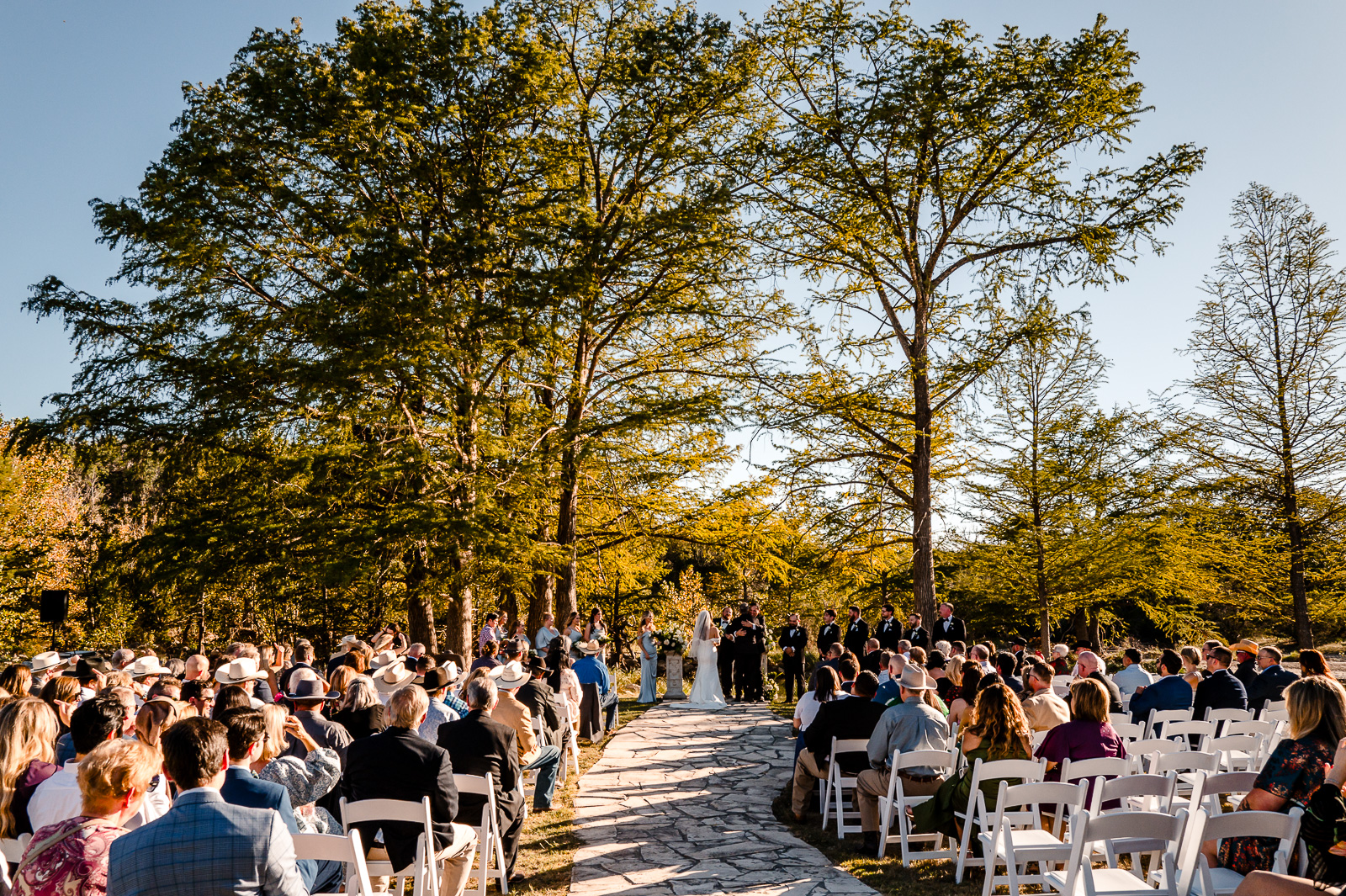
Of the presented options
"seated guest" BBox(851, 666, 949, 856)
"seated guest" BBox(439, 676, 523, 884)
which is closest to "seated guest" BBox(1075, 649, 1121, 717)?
"seated guest" BBox(851, 666, 949, 856)

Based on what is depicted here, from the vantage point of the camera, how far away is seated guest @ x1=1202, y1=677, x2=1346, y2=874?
4.66 metres

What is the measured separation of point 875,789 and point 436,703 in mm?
3908

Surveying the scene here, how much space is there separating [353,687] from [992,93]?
13479mm

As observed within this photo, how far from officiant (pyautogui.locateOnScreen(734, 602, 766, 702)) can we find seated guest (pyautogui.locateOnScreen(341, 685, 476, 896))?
42.4 feet

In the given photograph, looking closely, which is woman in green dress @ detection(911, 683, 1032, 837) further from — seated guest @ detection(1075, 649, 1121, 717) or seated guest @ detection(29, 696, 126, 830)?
seated guest @ detection(29, 696, 126, 830)

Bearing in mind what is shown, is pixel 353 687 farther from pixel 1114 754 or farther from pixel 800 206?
pixel 800 206

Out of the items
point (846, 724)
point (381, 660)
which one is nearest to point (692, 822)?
point (846, 724)

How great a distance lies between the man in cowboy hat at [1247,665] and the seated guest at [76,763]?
35.2ft

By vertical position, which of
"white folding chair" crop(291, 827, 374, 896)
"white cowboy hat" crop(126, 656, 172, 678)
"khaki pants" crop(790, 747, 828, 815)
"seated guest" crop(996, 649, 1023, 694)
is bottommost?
"khaki pants" crop(790, 747, 828, 815)

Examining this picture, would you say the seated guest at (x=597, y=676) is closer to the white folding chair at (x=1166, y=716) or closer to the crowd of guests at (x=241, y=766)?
the crowd of guests at (x=241, y=766)

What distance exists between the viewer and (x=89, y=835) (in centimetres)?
347

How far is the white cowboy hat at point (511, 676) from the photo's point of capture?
32.6ft

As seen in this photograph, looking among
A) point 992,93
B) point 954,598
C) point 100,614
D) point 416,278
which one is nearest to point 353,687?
point 416,278

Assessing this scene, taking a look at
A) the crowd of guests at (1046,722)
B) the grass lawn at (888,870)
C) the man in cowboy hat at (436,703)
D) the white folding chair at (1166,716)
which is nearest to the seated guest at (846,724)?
the crowd of guests at (1046,722)
